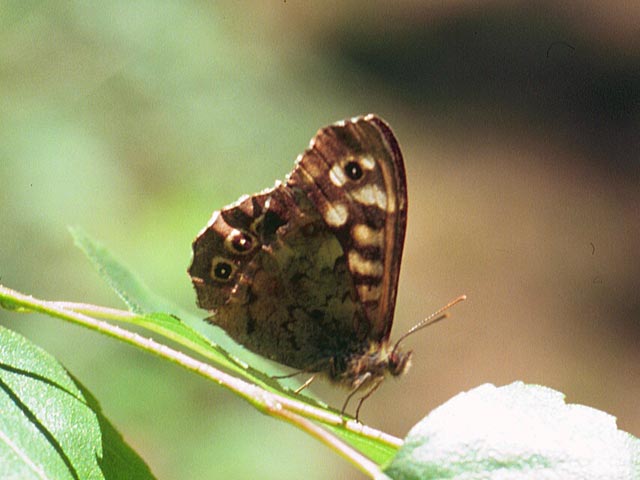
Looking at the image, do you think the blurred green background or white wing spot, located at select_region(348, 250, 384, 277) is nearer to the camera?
white wing spot, located at select_region(348, 250, 384, 277)

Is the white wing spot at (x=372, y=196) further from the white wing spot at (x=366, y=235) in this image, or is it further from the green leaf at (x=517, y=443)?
the green leaf at (x=517, y=443)

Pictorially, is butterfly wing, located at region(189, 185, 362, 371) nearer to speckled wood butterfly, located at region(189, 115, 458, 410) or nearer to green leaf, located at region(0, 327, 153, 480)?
speckled wood butterfly, located at region(189, 115, 458, 410)

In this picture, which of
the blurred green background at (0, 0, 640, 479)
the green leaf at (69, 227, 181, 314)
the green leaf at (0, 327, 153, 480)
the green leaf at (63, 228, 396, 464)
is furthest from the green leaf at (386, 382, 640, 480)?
the blurred green background at (0, 0, 640, 479)

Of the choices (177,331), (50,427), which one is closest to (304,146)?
(177,331)

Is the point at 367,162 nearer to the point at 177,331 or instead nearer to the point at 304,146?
the point at 177,331

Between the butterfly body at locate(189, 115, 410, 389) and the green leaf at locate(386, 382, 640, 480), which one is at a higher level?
the butterfly body at locate(189, 115, 410, 389)

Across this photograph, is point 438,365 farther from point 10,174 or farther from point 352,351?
point 352,351

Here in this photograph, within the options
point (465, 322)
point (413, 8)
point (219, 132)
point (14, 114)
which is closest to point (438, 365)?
point (465, 322)

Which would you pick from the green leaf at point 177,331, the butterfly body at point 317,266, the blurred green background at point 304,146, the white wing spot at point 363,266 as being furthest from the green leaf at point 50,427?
the blurred green background at point 304,146

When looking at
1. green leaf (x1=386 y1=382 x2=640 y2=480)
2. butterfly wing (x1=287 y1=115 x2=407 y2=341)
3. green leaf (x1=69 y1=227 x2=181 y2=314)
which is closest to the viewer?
green leaf (x1=386 y1=382 x2=640 y2=480)
